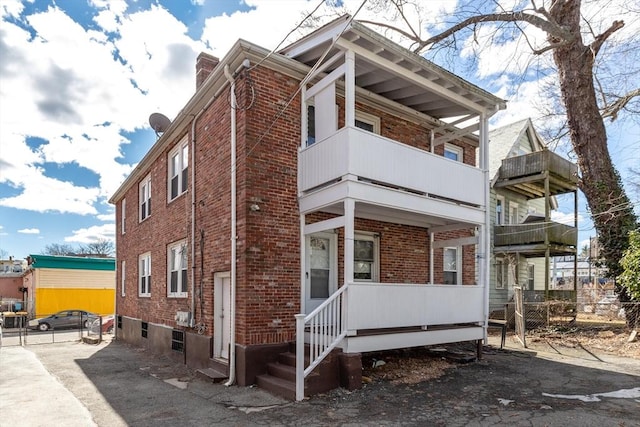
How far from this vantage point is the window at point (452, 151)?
12.9 metres

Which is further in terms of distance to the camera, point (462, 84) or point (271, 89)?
point (462, 84)

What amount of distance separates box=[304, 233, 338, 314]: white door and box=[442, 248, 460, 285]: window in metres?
4.25

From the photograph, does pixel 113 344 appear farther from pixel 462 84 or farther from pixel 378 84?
pixel 462 84

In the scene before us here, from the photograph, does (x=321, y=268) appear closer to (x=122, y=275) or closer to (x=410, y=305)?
(x=410, y=305)

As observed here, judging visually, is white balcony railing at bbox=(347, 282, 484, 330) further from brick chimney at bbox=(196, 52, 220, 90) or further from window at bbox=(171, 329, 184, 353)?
brick chimney at bbox=(196, 52, 220, 90)

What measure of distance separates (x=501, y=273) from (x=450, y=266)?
350 inches

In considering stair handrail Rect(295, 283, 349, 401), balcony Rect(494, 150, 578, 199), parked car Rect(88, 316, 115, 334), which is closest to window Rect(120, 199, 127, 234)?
parked car Rect(88, 316, 115, 334)

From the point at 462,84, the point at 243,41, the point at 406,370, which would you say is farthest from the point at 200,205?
the point at 462,84

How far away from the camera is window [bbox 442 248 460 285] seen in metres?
12.6

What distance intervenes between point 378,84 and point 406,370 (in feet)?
20.7

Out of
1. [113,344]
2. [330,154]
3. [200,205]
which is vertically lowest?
[113,344]

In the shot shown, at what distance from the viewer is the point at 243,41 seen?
8.27 metres

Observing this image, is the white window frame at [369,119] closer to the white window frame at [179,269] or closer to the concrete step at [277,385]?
the white window frame at [179,269]

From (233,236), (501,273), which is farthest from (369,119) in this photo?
(501,273)
